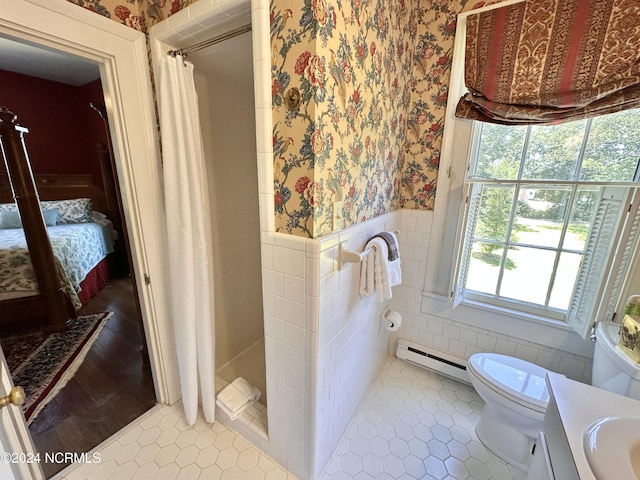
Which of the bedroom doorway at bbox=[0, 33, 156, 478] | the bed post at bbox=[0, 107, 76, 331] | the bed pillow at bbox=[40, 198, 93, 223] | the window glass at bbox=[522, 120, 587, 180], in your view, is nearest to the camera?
the window glass at bbox=[522, 120, 587, 180]

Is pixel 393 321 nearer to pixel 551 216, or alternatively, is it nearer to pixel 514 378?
pixel 514 378

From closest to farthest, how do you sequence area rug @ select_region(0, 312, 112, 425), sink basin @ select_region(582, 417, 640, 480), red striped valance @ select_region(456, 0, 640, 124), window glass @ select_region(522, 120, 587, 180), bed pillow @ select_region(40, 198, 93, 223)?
1. sink basin @ select_region(582, 417, 640, 480)
2. red striped valance @ select_region(456, 0, 640, 124)
3. window glass @ select_region(522, 120, 587, 180)
4. area rug @ select_region(0, 312, 112, 425)
5. bed pillow @ select_region(40, 198, 93, 223)

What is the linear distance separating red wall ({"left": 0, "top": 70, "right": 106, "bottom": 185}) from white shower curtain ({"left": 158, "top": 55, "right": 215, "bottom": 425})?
360 centimetres

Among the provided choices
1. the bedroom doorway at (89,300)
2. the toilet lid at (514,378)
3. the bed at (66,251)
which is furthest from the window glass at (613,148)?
the bed at (66,251)

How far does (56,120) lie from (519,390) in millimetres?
5555

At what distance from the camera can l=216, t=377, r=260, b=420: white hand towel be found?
1.38 metres

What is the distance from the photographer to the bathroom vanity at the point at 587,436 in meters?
0.61

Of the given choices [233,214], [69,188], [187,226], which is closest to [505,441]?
[187,226]

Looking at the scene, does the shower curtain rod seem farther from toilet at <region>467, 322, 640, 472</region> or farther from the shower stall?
toilet at <region>467, 322, 640, 472</region>

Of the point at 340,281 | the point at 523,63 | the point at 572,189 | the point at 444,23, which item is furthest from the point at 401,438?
→ the point at 444,23

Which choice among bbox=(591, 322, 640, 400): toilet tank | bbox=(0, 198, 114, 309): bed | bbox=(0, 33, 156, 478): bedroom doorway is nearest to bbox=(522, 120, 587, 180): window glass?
bbox=(591, 322, 640, 400): toilet tank

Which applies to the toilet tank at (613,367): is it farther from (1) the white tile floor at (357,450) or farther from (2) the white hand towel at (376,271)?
(2) the white hand towel at (376,271)

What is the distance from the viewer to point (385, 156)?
141cm

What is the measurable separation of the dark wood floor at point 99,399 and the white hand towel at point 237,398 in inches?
20.1
